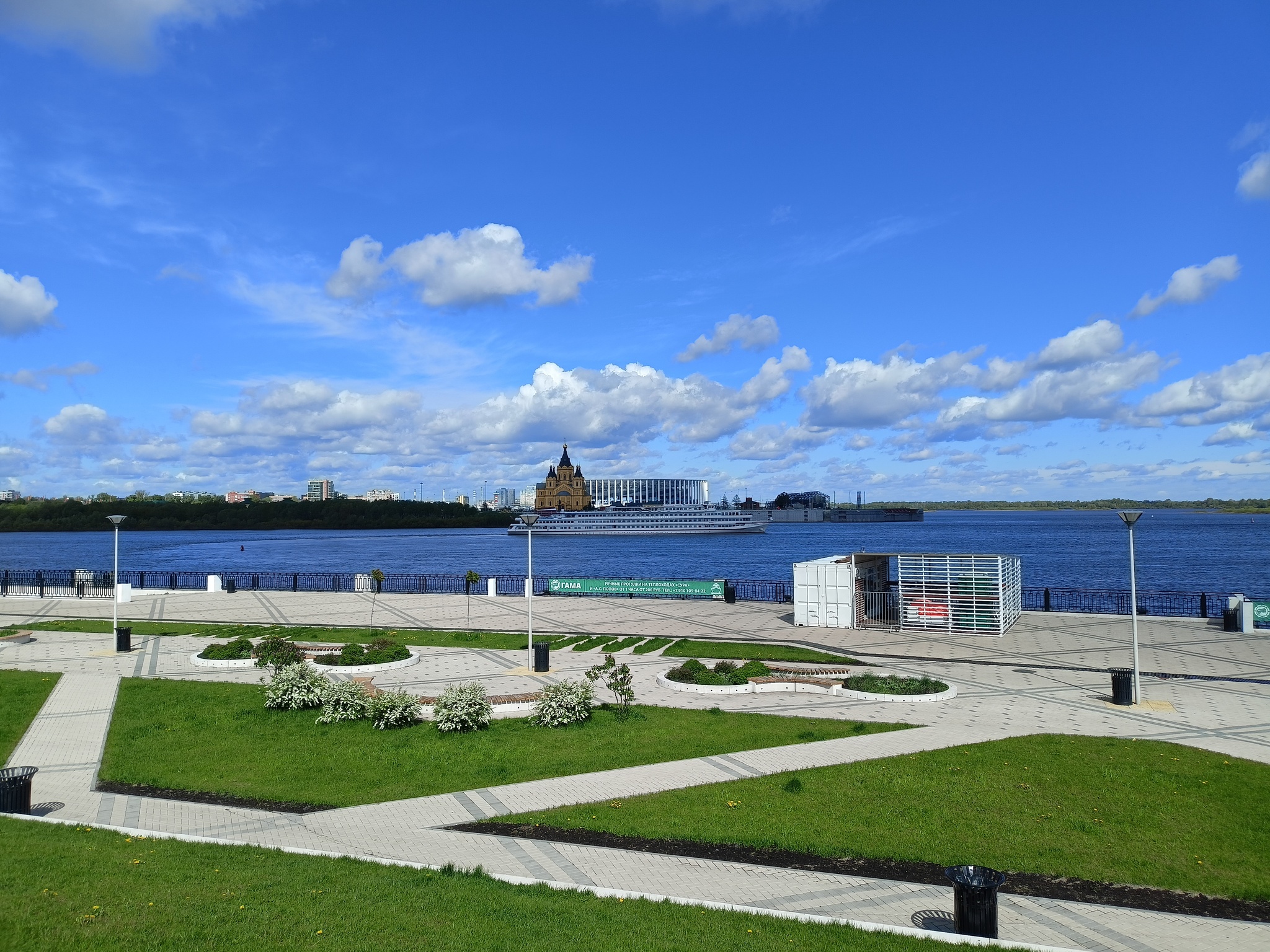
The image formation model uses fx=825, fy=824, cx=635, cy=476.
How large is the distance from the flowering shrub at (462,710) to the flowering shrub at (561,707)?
0.96 metres

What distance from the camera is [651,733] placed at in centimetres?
1473

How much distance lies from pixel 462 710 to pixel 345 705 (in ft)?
9.14

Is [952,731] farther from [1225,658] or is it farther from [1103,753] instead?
[1225,658]

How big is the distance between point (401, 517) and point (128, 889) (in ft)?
588

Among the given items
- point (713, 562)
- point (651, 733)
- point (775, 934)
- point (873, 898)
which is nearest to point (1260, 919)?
point (873, 898)

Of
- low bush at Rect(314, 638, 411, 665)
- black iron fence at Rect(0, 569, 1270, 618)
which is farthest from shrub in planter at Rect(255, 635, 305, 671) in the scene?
black iron fence at Rect(0, 569, 1270, 618)

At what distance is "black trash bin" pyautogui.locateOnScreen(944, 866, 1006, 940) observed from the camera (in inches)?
284

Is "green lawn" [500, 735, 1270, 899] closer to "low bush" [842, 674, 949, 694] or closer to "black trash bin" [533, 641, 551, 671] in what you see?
"low bush" [842, 674, 949, 694]

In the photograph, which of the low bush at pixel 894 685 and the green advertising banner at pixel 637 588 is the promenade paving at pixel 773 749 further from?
the green advertising banner at pixel 637 588

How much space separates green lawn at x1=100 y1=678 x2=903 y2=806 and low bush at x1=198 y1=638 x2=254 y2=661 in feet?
17.9

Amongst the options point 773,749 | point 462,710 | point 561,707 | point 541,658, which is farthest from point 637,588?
point 773,749

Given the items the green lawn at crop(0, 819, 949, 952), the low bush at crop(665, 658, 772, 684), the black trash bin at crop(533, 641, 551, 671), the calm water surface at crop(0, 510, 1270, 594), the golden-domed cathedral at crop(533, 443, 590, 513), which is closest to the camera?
the green lawn at crop(0, 819, 949, 952)

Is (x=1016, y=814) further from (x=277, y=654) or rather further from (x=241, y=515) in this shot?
(x=241, y=515)

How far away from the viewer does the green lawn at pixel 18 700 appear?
14648 millimetres
